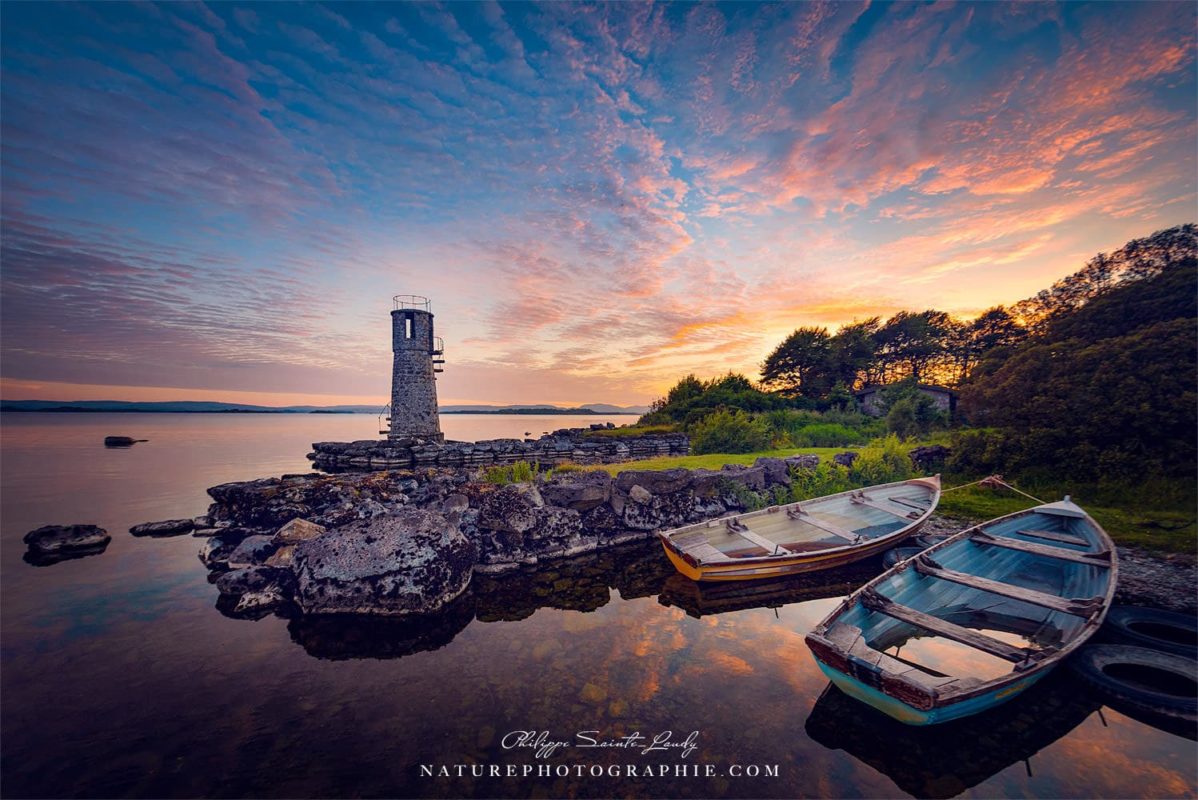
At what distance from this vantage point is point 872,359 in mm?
40562

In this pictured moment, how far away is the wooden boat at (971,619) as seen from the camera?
4211 mm

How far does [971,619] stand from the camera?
630 cm

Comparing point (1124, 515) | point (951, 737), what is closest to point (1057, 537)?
point (1124, 515)

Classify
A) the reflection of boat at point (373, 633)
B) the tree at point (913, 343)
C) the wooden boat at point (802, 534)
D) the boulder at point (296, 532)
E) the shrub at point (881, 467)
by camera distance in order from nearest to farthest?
the reflection of boat at point (373, 633), the wooden boat at point (802, 534), the boulder at point (296, 532), the shrub at point (881, 467), the tree at point (913, 343)

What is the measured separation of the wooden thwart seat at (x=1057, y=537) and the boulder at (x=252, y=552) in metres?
16.5

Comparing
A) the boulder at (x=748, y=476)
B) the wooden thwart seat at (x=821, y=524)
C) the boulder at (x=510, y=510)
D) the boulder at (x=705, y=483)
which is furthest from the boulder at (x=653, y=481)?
the wooden thwart seat at (x=821, y=524)

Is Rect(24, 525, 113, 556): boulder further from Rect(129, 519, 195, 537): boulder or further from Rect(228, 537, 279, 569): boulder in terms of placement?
Rect(228, 537, 279, 569): boulder

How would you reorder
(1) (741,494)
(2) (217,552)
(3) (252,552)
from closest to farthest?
(3) (252,552) → (2) (217,552) → (1) (741,494)

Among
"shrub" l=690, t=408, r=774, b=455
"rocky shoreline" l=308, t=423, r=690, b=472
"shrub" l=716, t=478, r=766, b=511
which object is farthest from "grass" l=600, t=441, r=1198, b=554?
"rocky shoreline" l=308, t=423, r=690, b=472

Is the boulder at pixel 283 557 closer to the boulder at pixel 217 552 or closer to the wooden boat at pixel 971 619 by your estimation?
the boulder at pixel 217 552

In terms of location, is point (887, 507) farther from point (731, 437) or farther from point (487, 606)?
point (487, 606)

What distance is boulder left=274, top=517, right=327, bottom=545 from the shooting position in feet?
30.1

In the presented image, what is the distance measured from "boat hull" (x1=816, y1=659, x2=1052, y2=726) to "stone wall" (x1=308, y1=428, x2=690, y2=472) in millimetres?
17364

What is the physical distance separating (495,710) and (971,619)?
24.4 ft
